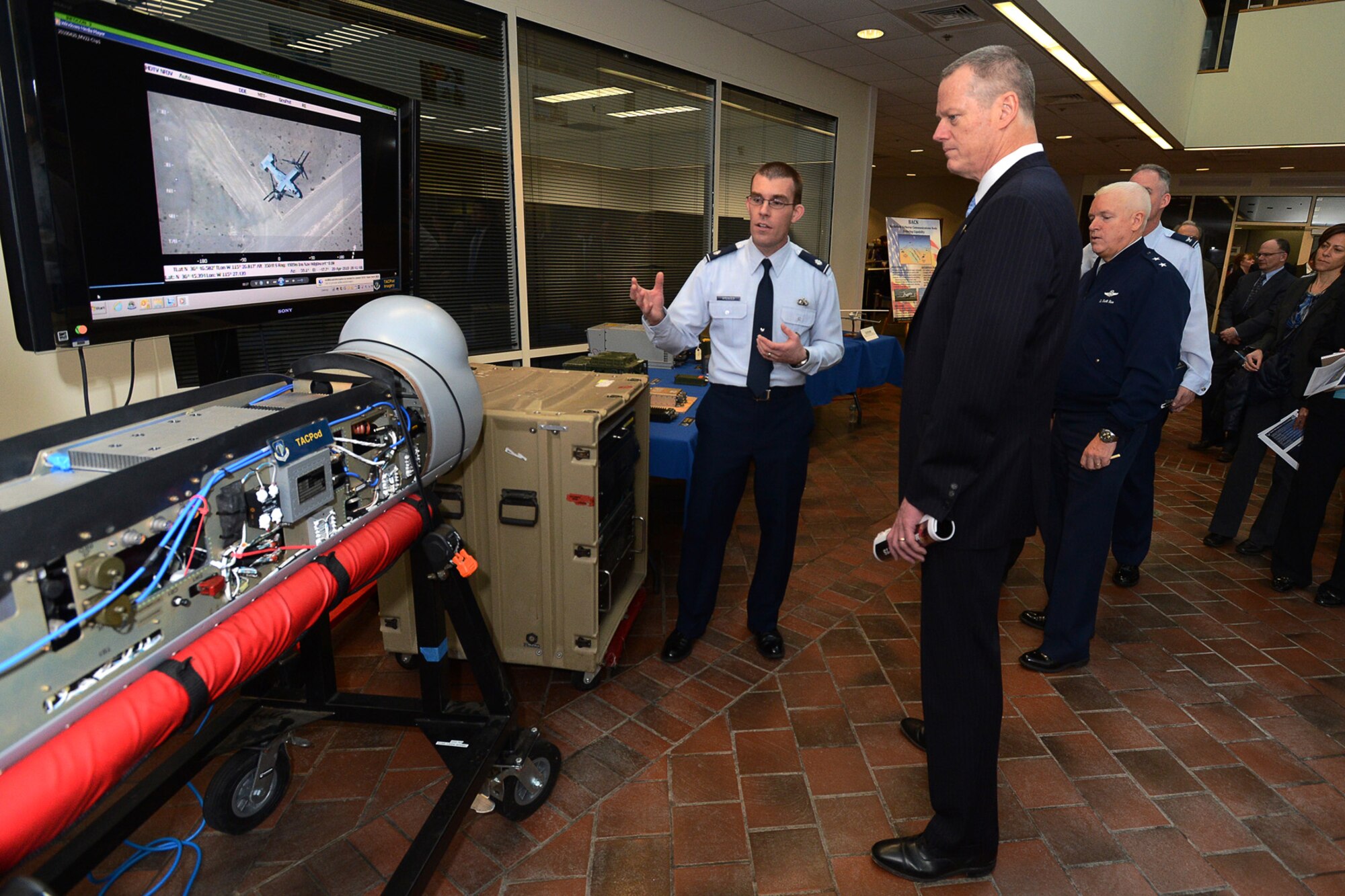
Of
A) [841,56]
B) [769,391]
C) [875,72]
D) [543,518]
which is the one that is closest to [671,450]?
[769,391]

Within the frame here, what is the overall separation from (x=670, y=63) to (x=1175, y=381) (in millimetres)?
3747

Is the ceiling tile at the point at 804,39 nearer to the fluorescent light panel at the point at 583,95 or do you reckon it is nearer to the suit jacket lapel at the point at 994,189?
the fluorescent light panel at the point at 583,95

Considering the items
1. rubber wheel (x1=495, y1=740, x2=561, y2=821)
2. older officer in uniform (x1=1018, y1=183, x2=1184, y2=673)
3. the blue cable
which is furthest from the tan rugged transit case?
older officer in uniform (x1=1018, y1=183, x2=1184, y2=673)

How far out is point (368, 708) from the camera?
1.92 metres

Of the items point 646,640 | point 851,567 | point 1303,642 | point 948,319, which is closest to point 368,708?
point 646,640

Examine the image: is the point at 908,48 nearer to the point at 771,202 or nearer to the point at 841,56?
the point at 841,56

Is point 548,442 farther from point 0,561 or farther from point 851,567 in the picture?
point 851,567

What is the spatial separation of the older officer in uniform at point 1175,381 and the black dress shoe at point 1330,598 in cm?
79

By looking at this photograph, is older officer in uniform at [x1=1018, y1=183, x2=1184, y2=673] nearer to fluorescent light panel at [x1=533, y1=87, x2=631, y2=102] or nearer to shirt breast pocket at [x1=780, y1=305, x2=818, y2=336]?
shirt breast pocket at [x1=780, y1=305, x2=818, y2=336]

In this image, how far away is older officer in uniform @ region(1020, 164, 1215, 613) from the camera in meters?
3.34

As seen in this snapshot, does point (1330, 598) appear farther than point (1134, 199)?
Yes

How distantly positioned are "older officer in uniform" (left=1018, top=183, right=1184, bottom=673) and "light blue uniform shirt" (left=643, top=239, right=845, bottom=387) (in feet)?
2.84

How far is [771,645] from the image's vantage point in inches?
112

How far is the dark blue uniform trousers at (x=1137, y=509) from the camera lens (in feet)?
11.2
